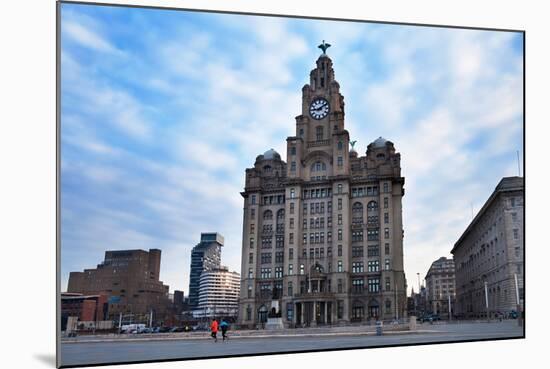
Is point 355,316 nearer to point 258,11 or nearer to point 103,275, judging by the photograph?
point 103,275

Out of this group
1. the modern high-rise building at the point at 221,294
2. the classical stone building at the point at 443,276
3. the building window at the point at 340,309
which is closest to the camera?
the classical stone building at the point at 443,276

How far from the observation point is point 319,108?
38438mm

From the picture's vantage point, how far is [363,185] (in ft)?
132

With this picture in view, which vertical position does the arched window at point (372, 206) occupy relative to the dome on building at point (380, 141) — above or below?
below

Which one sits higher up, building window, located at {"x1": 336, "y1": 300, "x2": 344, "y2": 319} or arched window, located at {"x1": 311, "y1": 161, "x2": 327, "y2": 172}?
arched window, located at {"x1": 311, "y1": 161, "x2": 327, "y2": 172}

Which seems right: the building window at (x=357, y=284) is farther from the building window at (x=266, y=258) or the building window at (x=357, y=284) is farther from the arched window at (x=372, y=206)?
the building window at (x=266, y=258)

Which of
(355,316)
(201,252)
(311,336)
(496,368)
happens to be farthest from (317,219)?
(496,368)

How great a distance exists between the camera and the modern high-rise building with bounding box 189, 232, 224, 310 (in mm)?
27391

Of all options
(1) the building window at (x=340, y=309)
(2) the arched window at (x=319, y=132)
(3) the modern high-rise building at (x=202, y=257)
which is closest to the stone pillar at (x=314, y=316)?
(1) the building window at (x=340, y=309)

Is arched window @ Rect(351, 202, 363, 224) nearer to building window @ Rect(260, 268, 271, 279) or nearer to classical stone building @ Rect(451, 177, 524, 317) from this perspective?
building window @ Rect(260, 268, 271, 279)

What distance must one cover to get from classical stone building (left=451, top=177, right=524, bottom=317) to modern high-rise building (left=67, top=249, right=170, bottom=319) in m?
15.2

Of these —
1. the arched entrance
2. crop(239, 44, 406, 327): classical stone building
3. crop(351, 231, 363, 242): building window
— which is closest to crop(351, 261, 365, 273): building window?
crop(239, 44, 406, 327): classical stone building

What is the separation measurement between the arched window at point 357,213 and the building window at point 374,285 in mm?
4329

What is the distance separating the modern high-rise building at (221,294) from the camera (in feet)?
123
